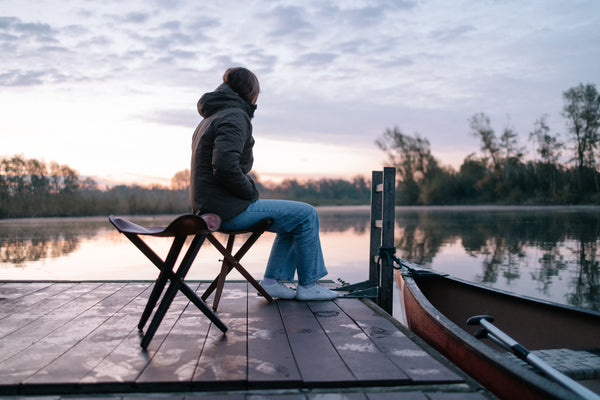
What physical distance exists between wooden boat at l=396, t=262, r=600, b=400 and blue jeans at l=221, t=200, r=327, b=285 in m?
0.75

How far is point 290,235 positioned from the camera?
343 centimetres

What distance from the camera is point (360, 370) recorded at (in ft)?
6.37

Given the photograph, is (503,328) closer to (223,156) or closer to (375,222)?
(375,222)

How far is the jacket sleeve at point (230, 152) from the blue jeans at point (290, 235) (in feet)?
0.85

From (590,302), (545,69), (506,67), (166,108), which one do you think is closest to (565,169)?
(506,67)

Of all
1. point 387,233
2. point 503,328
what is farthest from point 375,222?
point 503,328

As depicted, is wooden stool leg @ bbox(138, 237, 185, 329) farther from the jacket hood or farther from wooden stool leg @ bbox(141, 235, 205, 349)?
the jacket hood

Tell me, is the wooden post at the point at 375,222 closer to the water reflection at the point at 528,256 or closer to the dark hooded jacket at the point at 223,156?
the dark hooded jacket at the point at 223,156

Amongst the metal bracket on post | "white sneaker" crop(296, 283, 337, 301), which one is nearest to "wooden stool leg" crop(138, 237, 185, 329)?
"white sneaker" crop(296, 283, 337, 301)

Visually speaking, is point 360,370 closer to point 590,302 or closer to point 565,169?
point 590,302

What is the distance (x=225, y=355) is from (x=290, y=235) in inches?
54.4

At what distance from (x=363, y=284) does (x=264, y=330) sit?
1462 millimetres

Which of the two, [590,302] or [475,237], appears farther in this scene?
[475,237]

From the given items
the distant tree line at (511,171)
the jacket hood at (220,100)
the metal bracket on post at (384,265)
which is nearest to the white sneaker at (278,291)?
the metal bracket on post at (384,265)
